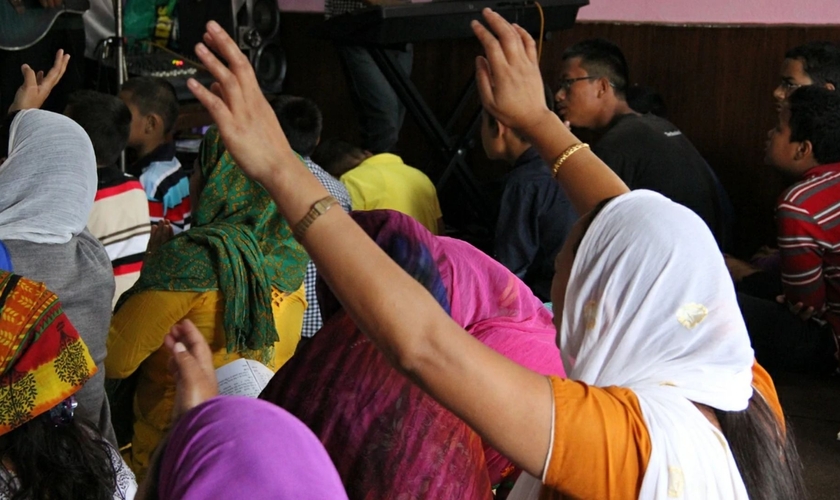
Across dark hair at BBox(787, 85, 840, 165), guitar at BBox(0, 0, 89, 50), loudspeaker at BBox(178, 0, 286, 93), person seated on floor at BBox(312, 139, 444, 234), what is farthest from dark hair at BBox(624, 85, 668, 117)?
guitar at BBox(0, 0, 89, 50)

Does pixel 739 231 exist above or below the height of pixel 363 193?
below

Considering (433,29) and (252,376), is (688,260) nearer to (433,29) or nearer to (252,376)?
(252,376)

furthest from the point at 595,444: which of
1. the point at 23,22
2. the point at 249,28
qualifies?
the point at 249,28

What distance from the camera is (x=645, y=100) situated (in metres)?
4.27

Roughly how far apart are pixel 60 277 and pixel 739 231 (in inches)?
138

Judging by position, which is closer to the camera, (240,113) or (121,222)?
(240,113)

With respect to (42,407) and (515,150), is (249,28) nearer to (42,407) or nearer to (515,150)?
(515,150)

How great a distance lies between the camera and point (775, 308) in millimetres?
3377

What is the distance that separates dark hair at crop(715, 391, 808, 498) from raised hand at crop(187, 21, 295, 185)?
1.85 ft

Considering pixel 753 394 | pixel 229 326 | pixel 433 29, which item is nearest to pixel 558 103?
pixel 433 29

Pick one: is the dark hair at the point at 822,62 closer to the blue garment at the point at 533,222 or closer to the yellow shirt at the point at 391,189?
the blue garment at the point at 533,222

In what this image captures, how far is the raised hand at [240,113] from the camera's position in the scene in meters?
0.94

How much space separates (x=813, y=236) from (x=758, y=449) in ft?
7.72

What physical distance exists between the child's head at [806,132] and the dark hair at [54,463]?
277 centimetres
